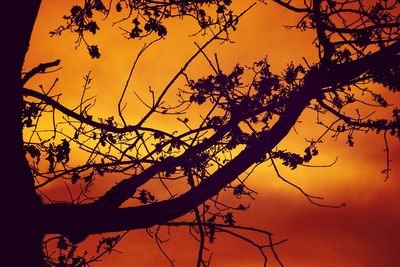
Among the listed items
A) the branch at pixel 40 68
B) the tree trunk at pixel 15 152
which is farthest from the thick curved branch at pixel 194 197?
the branch at pixel 40 68

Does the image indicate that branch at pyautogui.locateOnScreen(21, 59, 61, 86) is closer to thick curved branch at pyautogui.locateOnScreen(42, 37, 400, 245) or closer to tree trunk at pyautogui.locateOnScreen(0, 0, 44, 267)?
tree trunk at pyautogui.locateOnScreen(0, 0, 44, 267)

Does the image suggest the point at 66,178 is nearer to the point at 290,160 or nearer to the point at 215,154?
the point at 215,154

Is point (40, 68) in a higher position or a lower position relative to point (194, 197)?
higher

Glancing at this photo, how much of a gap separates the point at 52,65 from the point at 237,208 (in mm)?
2905

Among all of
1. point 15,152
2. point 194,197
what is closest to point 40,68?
point 15,152

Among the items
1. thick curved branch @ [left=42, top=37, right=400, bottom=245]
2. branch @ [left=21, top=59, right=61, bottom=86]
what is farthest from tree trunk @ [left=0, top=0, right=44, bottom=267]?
branch @ [left=21, top=59, right=61, bottom=86]

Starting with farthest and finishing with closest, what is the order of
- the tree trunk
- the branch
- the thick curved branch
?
the branch
the thick curved branch
the tree trunk

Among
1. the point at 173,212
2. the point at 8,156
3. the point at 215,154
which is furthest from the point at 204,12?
the point at 8,156

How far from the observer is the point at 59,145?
18.4 feet

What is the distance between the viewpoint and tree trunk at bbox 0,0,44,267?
3664 millimetres

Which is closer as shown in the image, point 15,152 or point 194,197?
point 15,152

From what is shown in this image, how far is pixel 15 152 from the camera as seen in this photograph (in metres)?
3.78

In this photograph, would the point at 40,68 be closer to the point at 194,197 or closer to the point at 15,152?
the point at 15,152

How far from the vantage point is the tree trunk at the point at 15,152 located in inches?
144
